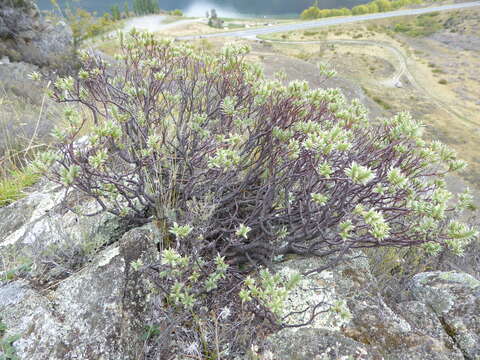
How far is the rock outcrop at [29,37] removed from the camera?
11.6m

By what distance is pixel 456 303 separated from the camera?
292 centimetres

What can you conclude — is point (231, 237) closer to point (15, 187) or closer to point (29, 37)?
point (15, 187)

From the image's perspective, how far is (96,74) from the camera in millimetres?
3262

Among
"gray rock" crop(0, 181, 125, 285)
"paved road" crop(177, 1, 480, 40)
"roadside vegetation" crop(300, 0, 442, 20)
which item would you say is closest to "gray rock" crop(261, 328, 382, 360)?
"gray rock" crop(0, 181, 125, 285)

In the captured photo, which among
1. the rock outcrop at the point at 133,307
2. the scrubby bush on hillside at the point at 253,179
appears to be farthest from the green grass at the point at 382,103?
the rock outcrop at the point at 133,307

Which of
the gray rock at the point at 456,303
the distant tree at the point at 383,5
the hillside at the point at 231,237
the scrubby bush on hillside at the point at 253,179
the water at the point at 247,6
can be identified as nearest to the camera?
the hillside at the point at 231,237

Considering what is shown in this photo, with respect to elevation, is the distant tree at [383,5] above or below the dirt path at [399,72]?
above

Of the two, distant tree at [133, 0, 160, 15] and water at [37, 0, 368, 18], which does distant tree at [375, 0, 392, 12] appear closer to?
water at [37, 0, 368, 18]

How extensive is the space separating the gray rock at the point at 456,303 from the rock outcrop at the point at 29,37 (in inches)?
547

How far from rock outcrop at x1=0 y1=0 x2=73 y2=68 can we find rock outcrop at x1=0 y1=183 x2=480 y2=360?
1173 centimetres

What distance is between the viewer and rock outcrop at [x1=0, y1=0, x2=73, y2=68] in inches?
458

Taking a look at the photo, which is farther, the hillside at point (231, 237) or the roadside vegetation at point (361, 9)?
the roadside vegetation at point (361, 9)

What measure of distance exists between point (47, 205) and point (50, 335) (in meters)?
1.83

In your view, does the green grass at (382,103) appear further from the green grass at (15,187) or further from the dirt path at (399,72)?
the green grass at (15,187)
